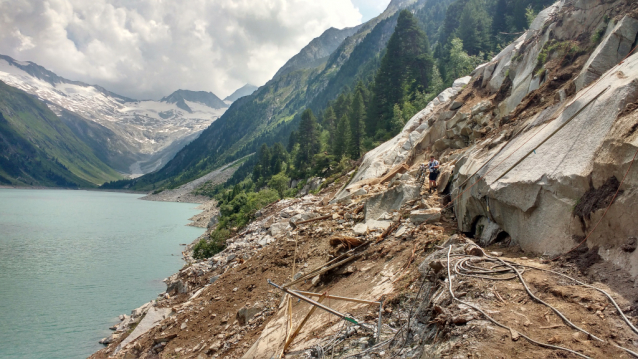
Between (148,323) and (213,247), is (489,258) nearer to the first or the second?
(148,323)

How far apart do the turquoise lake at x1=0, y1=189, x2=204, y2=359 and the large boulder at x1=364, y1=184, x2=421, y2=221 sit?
19128mm

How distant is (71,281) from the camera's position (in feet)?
109

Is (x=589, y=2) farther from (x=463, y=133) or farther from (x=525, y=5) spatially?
(x=525, y=5)

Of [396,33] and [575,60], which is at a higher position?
[396,33]

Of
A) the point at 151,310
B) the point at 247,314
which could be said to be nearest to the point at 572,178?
the point at 247,314

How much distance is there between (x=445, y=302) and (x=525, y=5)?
66.7 metres

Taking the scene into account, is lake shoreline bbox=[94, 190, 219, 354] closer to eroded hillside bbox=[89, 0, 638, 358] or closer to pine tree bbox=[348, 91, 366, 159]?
eroded hillside bbox=[89, 0, 638, 358]

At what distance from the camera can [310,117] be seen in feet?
251

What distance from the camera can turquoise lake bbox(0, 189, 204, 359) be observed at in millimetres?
22870

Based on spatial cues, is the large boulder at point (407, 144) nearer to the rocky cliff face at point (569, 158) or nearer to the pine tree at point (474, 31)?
the rocky cliff face at point (569, 158)

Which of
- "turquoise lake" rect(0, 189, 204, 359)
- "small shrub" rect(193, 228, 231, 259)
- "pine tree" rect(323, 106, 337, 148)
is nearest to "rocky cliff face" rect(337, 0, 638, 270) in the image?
"small shrub" rect(193, 228, 231, 259)

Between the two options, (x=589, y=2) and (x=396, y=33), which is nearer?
(x=589, y=2)

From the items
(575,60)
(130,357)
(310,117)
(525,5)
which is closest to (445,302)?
(130,357)

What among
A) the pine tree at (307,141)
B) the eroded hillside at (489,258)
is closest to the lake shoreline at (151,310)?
the eroded hillside at (489,258)
